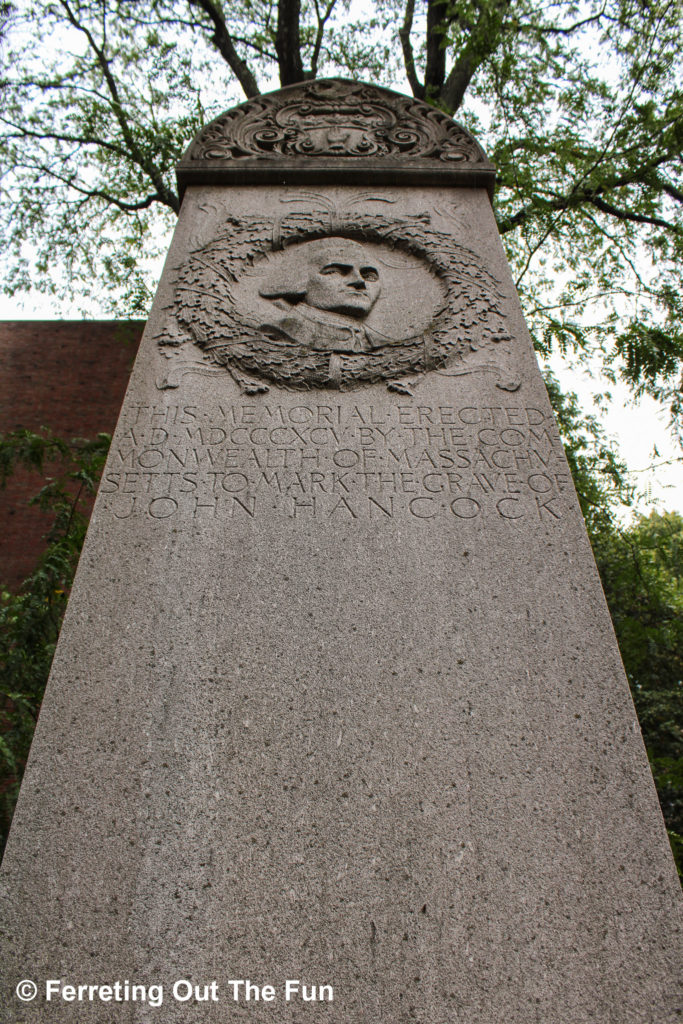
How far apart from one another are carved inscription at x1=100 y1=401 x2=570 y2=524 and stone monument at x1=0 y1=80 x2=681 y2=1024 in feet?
0.05

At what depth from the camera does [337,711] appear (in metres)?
2.49

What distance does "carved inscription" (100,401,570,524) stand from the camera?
302 centimetres

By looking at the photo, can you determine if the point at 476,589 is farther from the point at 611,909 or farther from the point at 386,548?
the point at 611,909

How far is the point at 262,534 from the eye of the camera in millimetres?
2924

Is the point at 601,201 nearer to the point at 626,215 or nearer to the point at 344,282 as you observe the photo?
the point at 626,215

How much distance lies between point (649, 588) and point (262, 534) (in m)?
5.00

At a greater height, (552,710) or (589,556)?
(589,556)

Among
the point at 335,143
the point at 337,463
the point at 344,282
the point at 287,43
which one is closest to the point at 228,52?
the point at 287,43

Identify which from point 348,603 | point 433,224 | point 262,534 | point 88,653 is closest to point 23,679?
point 88,653

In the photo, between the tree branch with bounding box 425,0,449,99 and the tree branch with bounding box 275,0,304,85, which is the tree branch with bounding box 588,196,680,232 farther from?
the tree branch with bounding box 275,0,304,85

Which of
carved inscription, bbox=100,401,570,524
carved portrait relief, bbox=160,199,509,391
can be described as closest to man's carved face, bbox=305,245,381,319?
carved portrait relief, bbox=160,199,509,391

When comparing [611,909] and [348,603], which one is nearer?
[611,909]

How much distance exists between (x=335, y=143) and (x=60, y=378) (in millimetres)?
11040

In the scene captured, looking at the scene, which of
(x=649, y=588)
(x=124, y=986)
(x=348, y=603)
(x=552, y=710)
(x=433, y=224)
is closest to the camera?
(x=124, y=986)
